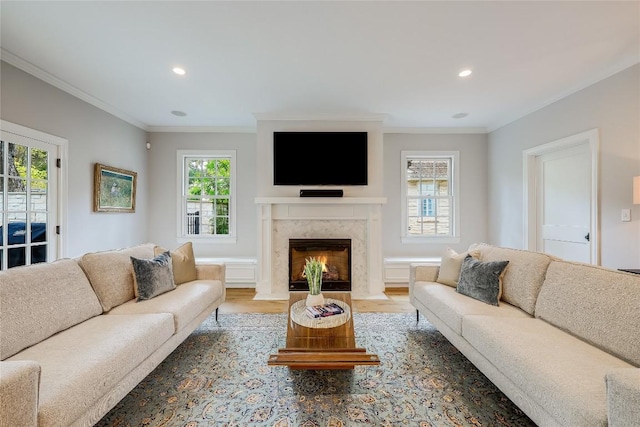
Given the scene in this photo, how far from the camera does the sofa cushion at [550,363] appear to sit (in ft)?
3.61

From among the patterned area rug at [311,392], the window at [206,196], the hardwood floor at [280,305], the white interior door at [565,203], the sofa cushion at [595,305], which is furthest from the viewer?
the window at [206,196]

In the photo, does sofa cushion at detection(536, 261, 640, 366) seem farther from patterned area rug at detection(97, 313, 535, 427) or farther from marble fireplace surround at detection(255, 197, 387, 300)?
marble fireplace surround at detection(255, 197, 387, 300)

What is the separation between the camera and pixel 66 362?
134 cm

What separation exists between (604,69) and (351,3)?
267 cm

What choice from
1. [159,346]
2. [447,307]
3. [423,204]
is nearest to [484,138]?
[423,204]

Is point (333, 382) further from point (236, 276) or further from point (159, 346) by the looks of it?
point (236, 276)

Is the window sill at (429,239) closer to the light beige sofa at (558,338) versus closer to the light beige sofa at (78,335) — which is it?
the light beige sofa at (558,338)

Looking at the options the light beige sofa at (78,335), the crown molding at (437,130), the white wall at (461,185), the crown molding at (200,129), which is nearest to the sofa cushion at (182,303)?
the light beige sofa at (78,335)

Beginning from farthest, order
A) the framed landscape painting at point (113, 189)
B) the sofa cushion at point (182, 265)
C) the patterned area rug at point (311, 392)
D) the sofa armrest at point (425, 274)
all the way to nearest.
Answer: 1. the framed landscape painting at point (113, 189)
2. the sofa armrest at point (425, 274)
3. the sofa cushion at point (182, 265)
4. the patterned area rug at point (311, 392)

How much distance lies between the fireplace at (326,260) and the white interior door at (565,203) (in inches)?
103

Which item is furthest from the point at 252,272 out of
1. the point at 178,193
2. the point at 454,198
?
the point at 454,198

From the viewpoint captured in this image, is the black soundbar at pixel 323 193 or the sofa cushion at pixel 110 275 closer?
the sofa cushion at pixel 110 275

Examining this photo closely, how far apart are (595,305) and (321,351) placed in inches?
63.4

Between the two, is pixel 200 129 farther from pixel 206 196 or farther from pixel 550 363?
pixel 550 363
